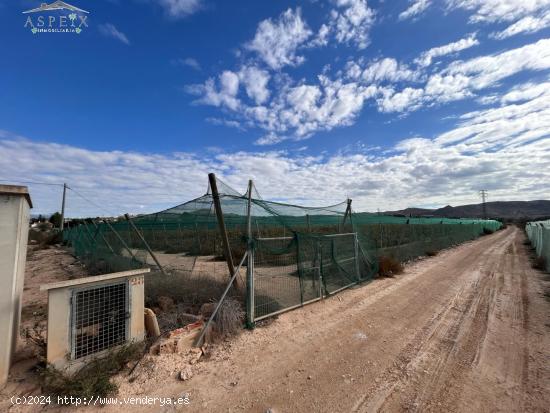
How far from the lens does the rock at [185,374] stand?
3.50 m

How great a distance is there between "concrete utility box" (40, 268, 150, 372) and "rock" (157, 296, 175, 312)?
1475mm

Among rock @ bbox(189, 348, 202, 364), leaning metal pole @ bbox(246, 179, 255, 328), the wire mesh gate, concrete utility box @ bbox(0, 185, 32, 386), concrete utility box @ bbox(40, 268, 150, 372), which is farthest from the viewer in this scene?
the wire mesh gate

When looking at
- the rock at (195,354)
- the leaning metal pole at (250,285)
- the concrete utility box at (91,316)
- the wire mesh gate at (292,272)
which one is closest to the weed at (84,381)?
the concrete utility box at (91,316)

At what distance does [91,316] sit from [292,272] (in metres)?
3.76

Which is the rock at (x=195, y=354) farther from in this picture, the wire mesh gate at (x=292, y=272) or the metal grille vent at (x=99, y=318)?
the wire mesh gate at (x=292, y=272)

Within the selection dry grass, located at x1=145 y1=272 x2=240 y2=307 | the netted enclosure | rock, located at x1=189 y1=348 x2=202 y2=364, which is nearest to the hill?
the netted enclosure

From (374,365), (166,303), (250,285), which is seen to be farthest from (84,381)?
(374,365)

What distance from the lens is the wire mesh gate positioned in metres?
5.45

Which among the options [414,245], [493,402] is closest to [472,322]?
[493,402]

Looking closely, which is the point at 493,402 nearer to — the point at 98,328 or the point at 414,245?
the point at 98,328

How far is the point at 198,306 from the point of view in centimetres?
564

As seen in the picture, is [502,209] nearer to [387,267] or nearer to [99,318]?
[387,267]

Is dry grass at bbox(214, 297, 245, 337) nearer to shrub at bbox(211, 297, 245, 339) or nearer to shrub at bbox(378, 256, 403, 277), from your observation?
shrub at bbox(211, 297, 245, 339)

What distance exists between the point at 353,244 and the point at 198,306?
16.7ft
